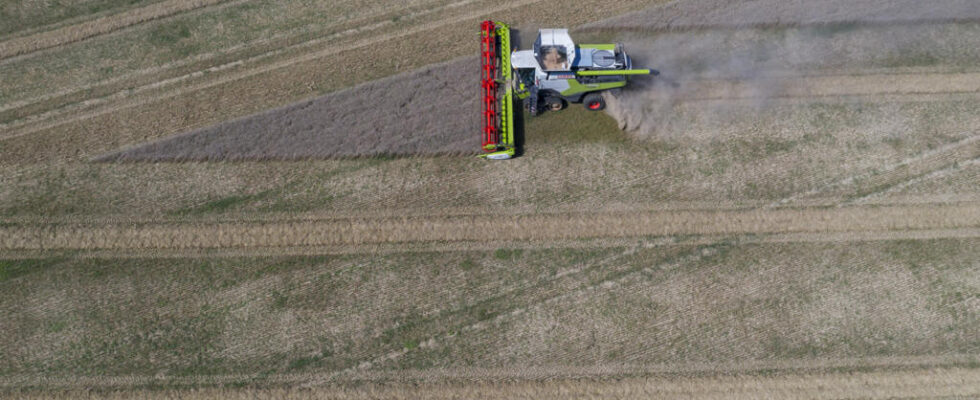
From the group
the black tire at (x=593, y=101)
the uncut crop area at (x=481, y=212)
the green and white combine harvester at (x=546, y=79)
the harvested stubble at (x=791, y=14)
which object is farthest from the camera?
the harvested stubble at (x=791, y=14)

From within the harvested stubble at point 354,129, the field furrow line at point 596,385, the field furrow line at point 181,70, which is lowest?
the field furrow line at point 596,385

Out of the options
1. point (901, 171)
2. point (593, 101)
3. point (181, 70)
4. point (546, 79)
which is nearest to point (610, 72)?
point (593, 101)

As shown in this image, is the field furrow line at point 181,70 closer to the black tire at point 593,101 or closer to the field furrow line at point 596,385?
the black tire at point 593,101

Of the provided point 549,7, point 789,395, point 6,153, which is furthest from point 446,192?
point 6,153

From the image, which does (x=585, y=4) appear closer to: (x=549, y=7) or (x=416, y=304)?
(x=549, y=7)

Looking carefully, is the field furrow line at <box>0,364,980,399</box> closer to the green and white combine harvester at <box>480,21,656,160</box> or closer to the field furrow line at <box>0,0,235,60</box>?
the green and white combine harvester at <box>480,21,656,160</box>

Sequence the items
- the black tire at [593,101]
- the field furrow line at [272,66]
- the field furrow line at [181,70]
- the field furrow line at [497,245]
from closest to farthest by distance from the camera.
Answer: the field furrow line at [497,245] < the black tire at [593,101] < the field furrow line at [272,66] < the field furrow line at [181,70]

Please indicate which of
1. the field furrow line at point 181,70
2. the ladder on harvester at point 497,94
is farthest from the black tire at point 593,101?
the field furrow line at point 181,70
